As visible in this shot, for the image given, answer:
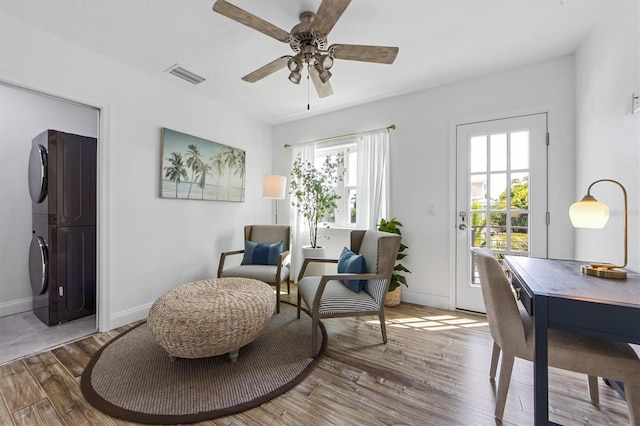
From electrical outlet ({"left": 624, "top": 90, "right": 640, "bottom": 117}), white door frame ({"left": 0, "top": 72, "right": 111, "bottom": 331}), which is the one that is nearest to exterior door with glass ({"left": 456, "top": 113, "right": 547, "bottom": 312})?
electrical outlet ({"left": 624, "top": 90, "right": 640, "bottom": 117})

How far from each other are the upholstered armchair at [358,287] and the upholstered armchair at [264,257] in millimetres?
474

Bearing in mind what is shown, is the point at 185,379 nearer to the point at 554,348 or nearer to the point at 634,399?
the point at 554,348

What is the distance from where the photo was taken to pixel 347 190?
3.71 metres

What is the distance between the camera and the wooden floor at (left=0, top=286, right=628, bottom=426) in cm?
137

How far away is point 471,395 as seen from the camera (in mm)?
1544

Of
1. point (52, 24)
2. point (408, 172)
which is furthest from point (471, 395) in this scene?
point (52, 24)

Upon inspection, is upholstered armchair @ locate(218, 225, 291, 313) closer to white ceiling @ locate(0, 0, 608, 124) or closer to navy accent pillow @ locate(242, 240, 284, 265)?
navy accent pillow @ locate(242, 240, 284, 265)

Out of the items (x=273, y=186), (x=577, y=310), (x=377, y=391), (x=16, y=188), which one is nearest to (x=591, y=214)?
(x=577, y=310)

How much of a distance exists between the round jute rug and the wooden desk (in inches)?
50.7

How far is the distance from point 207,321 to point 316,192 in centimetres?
218

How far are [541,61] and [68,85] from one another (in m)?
4.27

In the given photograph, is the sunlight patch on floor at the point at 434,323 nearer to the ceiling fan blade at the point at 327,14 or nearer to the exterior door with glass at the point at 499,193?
the exterior door with glass at the point at 499,193

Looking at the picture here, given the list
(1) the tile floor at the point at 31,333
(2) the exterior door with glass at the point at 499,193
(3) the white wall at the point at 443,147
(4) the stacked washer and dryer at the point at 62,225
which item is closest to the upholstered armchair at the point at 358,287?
(3) the white wall at the point at 443,147

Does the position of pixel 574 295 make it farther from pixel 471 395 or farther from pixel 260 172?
pixel 260 172
